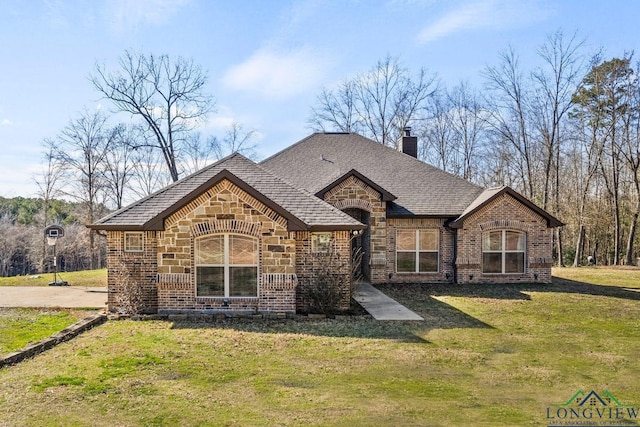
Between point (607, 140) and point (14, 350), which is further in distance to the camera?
point (607, 140)

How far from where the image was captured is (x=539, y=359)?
7.20 meters

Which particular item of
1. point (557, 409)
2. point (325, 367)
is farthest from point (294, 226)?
point (557, 409)

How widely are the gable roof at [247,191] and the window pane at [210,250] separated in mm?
1048

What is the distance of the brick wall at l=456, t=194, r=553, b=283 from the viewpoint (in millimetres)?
15555

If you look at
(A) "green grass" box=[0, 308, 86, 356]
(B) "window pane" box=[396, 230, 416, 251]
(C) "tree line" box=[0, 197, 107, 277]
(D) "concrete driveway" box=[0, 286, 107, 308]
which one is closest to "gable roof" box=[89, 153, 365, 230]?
(A) "green grass" box=[0, 308, 86, 356]

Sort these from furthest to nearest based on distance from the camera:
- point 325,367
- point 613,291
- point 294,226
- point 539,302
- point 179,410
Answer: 1. point 613,291
2. point 539,302
3. point 294,226
4. point 325,367
5. point 179,410

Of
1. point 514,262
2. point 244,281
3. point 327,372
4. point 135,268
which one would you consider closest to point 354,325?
point 244,281

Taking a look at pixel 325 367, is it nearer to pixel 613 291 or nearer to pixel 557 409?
pixel 557 409

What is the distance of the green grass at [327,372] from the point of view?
5074 millimetres

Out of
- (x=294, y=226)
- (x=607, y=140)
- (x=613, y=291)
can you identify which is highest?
(x=607, y=140)

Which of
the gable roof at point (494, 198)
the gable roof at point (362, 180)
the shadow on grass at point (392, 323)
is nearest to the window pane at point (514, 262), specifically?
the gable roof at point (494, 198)

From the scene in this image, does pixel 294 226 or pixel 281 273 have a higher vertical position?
pixel 294 226

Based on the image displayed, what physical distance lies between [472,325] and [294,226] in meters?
4.75

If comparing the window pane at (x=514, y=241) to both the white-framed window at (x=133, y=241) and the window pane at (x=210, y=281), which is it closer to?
the window pane at (x=210, y=281)
